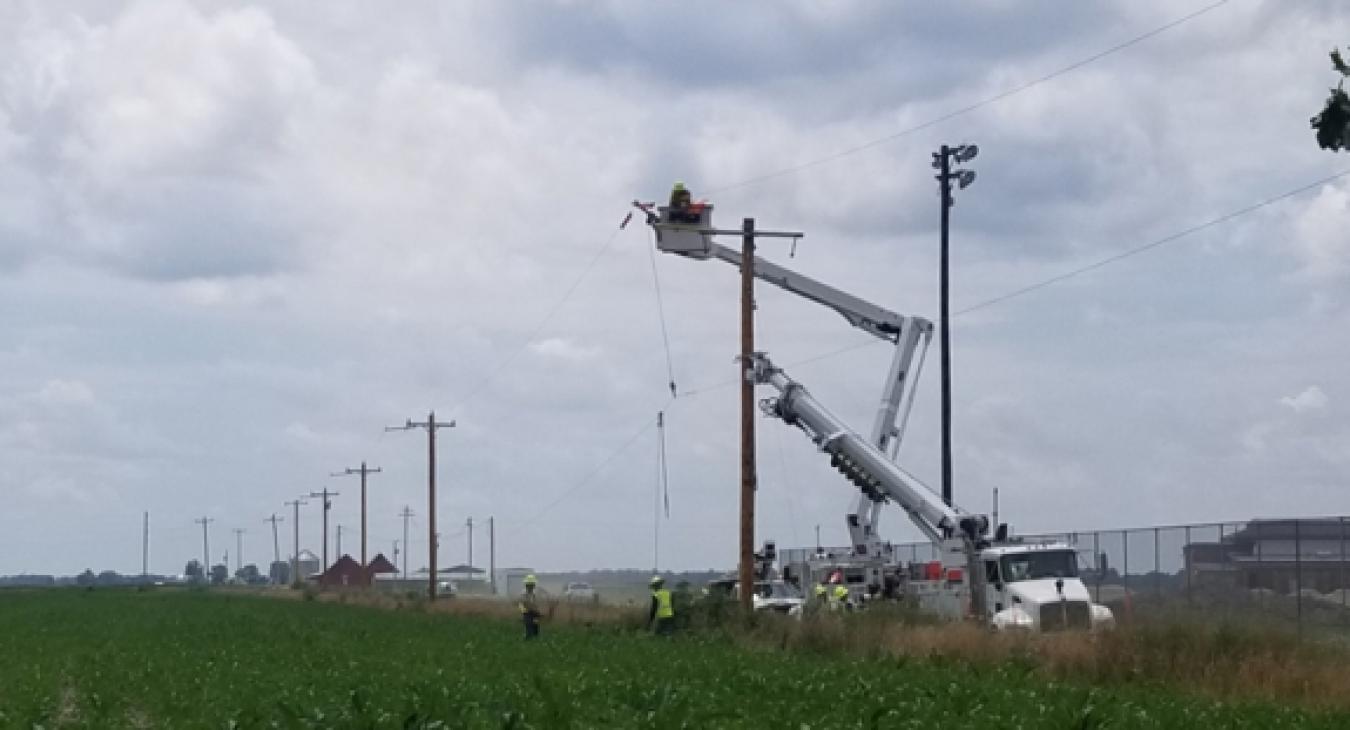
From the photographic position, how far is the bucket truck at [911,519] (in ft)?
118

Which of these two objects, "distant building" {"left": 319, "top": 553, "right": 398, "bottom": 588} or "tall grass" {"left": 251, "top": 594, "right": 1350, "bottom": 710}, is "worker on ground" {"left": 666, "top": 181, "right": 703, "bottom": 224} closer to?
"tall grass" {"left": 251, "top": 594, "right": 1350, "bottom": 710}

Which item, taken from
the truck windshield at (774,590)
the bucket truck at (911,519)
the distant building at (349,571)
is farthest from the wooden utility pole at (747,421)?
the distant building at (349,571)

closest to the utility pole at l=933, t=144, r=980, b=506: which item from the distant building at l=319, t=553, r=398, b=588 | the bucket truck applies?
the bucket truck

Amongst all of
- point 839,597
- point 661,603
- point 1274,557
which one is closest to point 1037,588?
point 1274,557

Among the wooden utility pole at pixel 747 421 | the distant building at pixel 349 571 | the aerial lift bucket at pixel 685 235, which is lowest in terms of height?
the distant building at pixel 349 571

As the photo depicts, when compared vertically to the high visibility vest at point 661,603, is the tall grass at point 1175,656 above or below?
below

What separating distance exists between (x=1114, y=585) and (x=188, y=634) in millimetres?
23143

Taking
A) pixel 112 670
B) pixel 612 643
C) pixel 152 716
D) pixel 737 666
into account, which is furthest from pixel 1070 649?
pixel 112 670

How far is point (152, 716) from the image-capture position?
842 inches

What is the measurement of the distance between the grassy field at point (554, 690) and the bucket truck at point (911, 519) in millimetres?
6515

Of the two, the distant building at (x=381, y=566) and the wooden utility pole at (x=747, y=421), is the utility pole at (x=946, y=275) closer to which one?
the wooden utility pole at (x=747, y=421)

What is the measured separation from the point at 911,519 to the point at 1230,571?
8.78 m

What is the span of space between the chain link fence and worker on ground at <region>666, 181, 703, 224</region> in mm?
10337

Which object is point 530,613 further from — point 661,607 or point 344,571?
point 344,571
